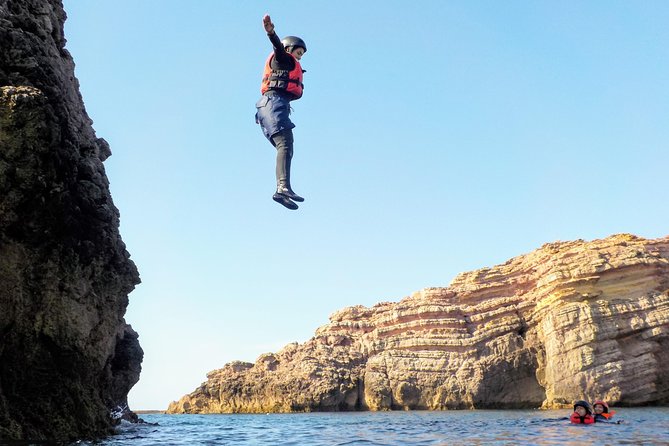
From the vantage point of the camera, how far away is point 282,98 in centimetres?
669

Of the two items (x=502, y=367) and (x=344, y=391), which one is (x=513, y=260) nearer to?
(x=502, y=367)

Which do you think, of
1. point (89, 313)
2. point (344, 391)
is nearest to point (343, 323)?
point (344, 391)

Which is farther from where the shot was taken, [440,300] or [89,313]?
[440,300]

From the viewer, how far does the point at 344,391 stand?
5816cm

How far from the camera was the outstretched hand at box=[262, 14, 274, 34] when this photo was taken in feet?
18.7

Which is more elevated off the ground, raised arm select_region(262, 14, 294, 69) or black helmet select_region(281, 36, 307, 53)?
black helmet select_region(281, 36, 307, 53)

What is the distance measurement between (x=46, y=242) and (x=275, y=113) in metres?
8.49

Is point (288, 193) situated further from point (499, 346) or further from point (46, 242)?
point (499, 346)

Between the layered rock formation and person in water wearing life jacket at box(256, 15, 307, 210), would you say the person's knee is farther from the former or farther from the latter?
the layered rock formation

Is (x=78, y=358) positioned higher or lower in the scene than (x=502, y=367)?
lower

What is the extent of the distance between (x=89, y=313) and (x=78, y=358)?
3.66ft

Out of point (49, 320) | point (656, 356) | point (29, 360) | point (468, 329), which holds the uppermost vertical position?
point (468, 329)

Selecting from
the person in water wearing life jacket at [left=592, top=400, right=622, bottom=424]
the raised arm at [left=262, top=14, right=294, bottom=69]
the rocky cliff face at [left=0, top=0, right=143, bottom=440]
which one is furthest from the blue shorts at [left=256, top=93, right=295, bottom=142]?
the person in water wearing life jacket at [left=592, top=400, right=622, bottom=424]

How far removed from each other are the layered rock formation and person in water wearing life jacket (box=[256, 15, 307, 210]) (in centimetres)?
4485
